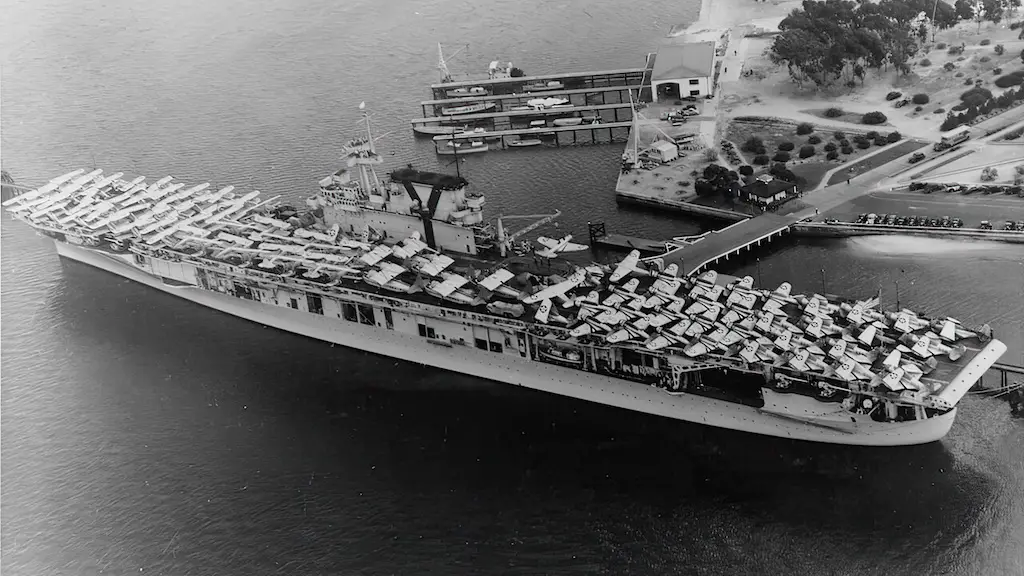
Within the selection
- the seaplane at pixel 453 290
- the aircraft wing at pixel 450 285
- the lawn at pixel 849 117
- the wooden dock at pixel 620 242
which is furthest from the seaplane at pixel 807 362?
the lawn at pixel 849 117

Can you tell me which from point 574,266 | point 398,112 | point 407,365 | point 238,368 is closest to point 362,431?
point 407,365

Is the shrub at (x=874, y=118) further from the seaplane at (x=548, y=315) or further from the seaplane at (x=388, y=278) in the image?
the seaplane at (x=388, y=278)

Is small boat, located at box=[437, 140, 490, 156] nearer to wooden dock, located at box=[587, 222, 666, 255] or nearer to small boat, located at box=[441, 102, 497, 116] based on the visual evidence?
small boat, located at box=[441, 102, 497, 116]

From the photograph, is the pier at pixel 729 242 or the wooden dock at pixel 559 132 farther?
the wooden dock at pixel 559 132

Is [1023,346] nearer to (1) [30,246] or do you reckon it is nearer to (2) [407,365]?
(2) [407,365]

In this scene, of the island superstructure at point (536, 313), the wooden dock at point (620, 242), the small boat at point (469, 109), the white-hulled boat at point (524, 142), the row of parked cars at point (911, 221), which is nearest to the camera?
the island superstructure at point (536, 313)

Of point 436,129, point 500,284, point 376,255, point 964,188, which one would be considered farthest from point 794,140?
point 376,255

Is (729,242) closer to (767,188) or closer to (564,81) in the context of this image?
(767,188)
